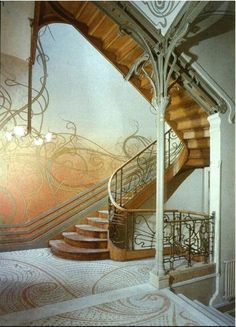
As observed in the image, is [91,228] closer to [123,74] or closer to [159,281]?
[159,281]

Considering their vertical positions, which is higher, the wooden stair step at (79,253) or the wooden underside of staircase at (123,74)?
the wooden underside of staircase at (123,74)

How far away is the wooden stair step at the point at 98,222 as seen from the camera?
5588 mm

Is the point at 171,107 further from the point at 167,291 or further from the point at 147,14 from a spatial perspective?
the point at 167,291

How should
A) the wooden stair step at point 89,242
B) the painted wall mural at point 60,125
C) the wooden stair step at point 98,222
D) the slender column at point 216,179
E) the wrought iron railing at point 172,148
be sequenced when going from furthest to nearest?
1. the wrought iron railing at point 172,148
2. the wooden stair step at point 98,222
3. the painted wall mural at point 60,125
4. the wooden stair step at point 89,242
5. the slender column at point 216,179

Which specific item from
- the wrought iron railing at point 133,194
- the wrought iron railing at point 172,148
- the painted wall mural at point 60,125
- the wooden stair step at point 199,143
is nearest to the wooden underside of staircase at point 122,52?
the wooden stair step at point 199,143

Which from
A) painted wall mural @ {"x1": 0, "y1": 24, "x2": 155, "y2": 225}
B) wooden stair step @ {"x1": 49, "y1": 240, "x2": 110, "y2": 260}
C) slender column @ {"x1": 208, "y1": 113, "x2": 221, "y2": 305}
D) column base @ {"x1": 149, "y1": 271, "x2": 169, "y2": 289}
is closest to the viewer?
column base @ {"x1": 149, "y1": 271, "x2": 169, "y2": 289}

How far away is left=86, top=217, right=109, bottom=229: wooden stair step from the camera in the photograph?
559 cm

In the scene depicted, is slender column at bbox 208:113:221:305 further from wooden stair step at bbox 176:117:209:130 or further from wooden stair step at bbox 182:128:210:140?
wooden stair step at bbox 182:128:210:140

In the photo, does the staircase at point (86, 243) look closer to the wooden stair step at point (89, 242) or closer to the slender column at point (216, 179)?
the wooden stair step at point (89, 242)

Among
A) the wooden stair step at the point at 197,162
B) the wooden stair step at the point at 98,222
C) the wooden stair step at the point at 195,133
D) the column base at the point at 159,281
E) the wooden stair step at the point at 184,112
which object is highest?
the wooden stair step at the point at 184,112

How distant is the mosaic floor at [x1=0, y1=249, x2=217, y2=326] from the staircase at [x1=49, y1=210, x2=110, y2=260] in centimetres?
14

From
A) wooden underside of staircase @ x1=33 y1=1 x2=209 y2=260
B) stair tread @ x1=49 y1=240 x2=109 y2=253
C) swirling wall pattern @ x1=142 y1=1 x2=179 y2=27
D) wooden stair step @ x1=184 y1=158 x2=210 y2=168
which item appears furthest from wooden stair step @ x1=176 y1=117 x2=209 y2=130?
stair tread @ x1=49 y1=240 x2=109 y2=253

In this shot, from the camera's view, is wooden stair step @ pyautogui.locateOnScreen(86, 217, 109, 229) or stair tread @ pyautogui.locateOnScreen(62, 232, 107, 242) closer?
stair tread @ pyautogui.locateOnScreen(62, 232, 107, 242)

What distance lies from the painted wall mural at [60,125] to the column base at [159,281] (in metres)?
2.82
